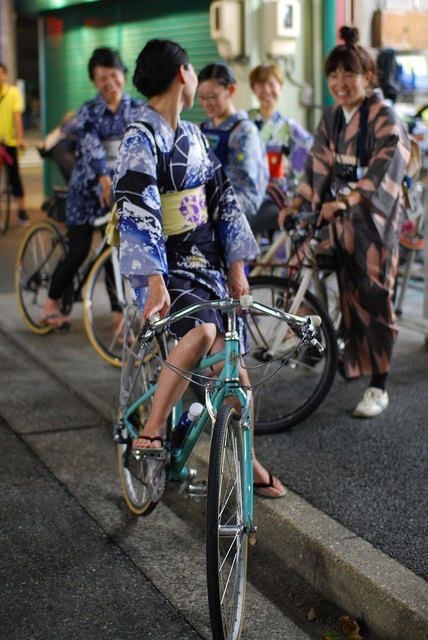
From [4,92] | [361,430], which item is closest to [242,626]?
[361,430]

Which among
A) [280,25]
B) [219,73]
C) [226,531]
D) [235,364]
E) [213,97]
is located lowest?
[226,531]

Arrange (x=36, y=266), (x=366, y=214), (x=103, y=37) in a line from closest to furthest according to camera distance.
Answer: (x=366, y=214), (x=36, y=266), (x=103, y=37)

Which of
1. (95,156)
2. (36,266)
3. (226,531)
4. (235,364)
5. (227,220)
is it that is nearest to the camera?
(226,531)

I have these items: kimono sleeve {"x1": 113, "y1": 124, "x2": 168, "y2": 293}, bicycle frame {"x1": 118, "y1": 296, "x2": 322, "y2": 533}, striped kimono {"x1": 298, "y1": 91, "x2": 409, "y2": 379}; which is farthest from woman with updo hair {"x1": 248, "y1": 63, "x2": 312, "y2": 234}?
bicycle frame {"x1": 118, "y1": 296, "x2": 322, "y2": 533}

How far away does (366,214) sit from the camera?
5996 millimetres

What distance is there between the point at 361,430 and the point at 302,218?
119 centimetres

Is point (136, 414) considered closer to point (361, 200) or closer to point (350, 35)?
point (361, 200)

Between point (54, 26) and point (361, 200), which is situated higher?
point (54, 26)

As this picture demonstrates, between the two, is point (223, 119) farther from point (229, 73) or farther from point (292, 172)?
point (292, 172)

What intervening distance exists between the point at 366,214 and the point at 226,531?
2.77 m

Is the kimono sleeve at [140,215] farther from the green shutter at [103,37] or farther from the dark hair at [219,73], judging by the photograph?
the green shutter at [103,37]

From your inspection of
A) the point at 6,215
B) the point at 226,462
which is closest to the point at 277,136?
the point at 226,462

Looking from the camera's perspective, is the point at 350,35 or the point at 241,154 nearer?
the point at 350,35

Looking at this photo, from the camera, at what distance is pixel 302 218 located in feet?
20.0
